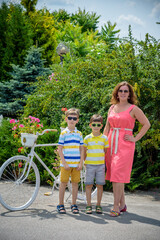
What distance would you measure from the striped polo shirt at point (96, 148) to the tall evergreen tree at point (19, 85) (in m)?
8.23

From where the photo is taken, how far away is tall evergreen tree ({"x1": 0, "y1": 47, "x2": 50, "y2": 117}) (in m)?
12.3

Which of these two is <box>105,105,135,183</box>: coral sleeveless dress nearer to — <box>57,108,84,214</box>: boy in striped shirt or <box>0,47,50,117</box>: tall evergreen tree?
<box>57,108,84,214</box>: boy in striped shirt

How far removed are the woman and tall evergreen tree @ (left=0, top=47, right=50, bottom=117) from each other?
27.1 feet

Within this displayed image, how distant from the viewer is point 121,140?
4.17 meters

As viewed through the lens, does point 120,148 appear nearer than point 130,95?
Yes

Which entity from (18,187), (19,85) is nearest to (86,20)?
(19,85)

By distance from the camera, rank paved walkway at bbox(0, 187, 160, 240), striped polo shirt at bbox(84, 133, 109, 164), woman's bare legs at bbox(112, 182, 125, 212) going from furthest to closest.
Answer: striped polo shirt at bbox(84, 133, 109, 164), woman's bare legs at bbox(112, 182, 125, 212), paved walkway at bbox(0, 187, 160, 240)

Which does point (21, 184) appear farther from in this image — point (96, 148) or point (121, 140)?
point (121, 140)

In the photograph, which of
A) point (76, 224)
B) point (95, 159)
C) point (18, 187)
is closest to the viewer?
point (76, 224)

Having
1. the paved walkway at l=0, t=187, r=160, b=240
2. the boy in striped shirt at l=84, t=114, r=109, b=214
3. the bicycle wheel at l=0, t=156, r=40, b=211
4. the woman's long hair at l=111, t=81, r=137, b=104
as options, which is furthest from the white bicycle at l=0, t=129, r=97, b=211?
the woman's long hair at l=111, t=81, r=137, b=104

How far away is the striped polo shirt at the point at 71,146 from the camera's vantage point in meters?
4.13

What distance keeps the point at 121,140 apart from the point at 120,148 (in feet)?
0.38

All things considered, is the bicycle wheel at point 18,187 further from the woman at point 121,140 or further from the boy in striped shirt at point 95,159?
the woman at point 121,140

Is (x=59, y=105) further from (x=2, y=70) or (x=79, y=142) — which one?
(x=2, y=70)
